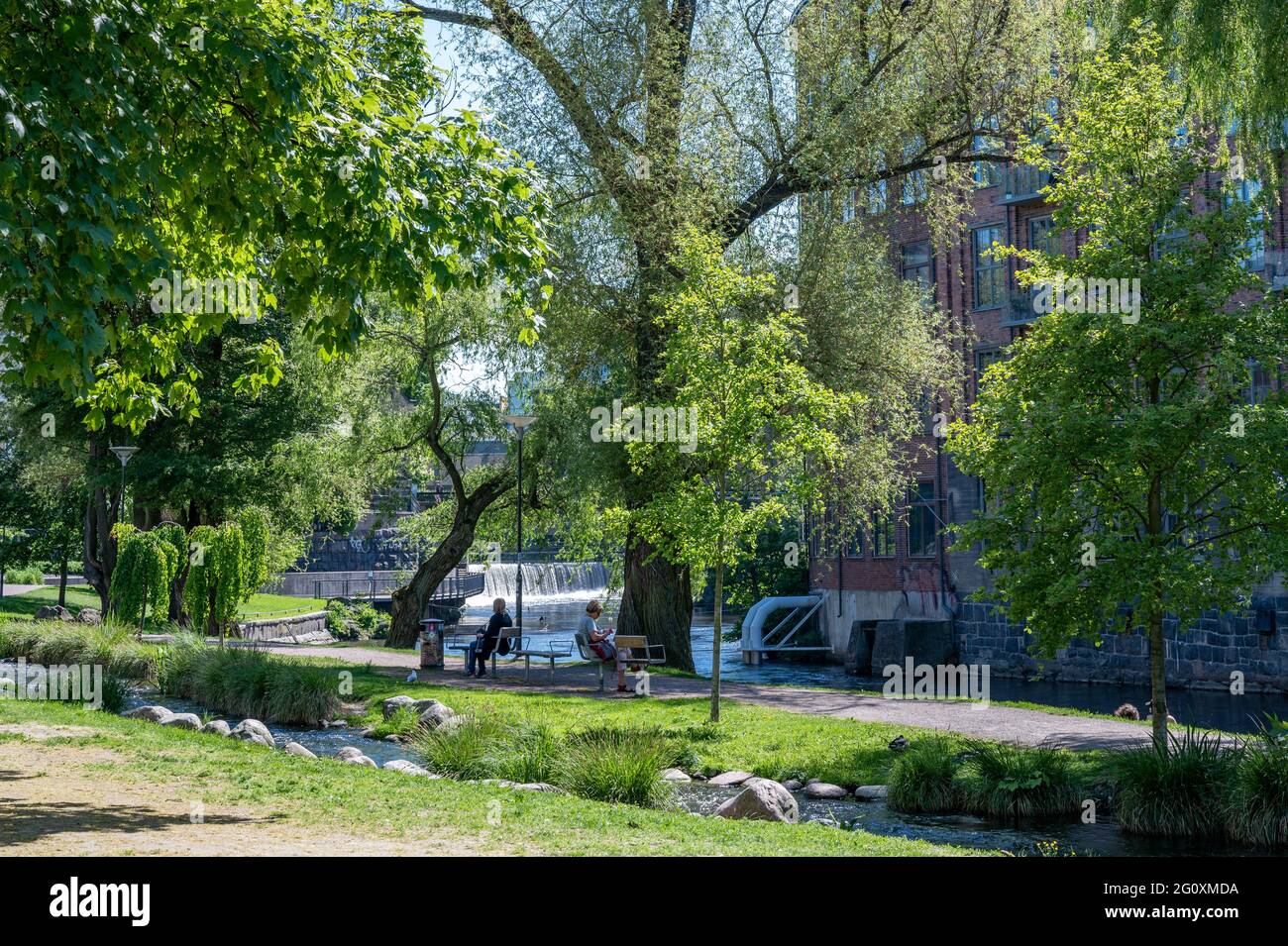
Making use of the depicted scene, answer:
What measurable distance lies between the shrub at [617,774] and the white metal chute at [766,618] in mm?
34213

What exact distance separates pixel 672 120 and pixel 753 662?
85.9 ft

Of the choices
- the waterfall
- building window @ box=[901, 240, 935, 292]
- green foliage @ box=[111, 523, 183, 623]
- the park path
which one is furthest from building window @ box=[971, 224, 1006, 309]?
green foliage @ box=[111, 523, 183, 623]

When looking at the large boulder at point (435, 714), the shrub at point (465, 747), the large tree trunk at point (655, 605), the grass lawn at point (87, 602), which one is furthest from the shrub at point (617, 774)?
the grass lawn at point (87, 602)

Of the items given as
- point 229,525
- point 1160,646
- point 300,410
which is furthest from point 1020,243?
point 1160,646

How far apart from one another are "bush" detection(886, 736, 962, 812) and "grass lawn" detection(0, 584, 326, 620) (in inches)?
1270

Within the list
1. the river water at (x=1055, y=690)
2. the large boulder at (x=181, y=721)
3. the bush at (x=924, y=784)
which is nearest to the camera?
the bush at (x=924, y=784)

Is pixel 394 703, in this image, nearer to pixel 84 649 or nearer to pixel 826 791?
pixel 84 649

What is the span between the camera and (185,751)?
12641 millimetres

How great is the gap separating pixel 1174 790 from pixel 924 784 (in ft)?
7.74

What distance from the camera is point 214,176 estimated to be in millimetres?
9953

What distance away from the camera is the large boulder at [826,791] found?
13500 millimetres

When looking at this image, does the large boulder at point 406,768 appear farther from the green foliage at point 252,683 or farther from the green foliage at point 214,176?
the green foliage at point 252,683

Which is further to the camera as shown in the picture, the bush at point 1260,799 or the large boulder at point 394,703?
the large boulder at point 394,703
